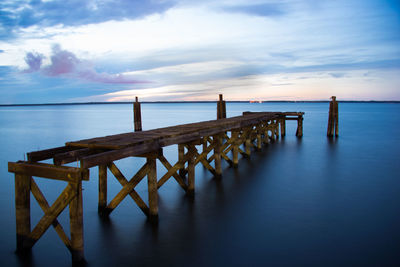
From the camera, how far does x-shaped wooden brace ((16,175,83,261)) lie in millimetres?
3719

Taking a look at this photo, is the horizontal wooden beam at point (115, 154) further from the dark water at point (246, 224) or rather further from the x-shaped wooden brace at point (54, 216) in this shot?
the dark water at point (246, 224)

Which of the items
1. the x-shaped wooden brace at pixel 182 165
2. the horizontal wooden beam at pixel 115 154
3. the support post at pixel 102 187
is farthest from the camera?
the x-shaped wooden brace at pixel 182 165

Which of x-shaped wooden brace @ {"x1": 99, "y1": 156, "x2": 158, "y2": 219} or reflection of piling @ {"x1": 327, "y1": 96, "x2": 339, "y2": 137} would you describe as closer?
x-shaped wooden brace @ {"x1": 99, "y1": 156, "x2": 158, "y2": 219}

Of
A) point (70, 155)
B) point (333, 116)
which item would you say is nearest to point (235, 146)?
point (70, 155)

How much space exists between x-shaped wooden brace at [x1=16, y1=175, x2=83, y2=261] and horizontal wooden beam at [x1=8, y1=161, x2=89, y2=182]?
0.08m

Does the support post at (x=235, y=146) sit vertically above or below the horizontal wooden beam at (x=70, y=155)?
below

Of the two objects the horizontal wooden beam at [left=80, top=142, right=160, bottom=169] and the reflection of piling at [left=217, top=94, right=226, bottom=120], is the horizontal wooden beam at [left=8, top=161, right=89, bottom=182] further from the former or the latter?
the reflection of piling at [left=217, top=94, right=226, bottom=120]

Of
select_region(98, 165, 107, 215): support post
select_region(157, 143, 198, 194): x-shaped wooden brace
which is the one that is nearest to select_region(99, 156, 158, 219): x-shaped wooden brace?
select_region(98, 165, 107, 215): support post

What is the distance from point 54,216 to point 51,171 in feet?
1.95

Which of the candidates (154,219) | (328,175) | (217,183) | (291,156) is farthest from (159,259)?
(291,156)

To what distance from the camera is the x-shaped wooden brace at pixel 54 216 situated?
12.2ft

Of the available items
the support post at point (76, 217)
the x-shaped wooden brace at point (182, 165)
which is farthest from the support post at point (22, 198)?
the x-shaped wooden brace at point (182, 165)

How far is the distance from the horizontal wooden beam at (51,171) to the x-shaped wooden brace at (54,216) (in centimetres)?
8

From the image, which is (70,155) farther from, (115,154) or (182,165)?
(182,165)
